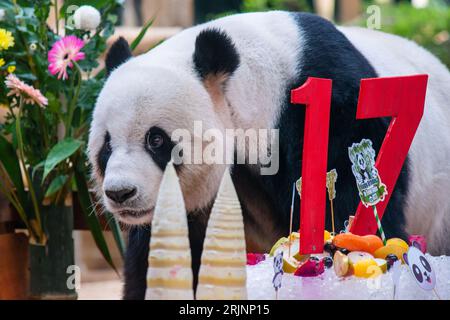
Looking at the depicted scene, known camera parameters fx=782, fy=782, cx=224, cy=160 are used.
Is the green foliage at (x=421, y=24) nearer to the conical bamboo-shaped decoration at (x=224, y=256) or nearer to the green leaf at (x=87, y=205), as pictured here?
the green leaf at (x=87, y=205)

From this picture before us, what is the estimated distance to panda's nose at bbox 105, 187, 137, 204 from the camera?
5.72 feet

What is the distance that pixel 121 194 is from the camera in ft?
5.76

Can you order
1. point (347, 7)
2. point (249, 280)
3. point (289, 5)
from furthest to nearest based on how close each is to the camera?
point (347, 7)
point (289, 5)
point (249, 280)

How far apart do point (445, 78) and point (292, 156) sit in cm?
74

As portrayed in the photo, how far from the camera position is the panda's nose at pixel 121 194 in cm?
174

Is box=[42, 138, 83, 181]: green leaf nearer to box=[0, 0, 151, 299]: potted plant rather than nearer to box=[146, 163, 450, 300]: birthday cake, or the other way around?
box=[0, 0, 151, 299]: potted plant

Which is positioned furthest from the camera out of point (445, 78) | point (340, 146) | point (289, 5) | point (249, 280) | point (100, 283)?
point (289, 5)

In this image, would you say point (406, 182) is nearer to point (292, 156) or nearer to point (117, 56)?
point (292, 156)

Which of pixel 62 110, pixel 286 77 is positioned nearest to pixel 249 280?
pixel 286 77

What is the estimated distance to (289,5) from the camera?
266 inches

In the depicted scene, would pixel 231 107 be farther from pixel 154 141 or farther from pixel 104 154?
pixel 104 154

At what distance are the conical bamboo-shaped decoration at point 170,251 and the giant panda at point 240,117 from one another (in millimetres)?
428

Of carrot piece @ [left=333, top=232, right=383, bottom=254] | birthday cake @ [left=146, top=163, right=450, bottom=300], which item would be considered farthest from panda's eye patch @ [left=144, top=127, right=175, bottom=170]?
carrot piece @ [left=333, top=232, right=383, bottom=254]

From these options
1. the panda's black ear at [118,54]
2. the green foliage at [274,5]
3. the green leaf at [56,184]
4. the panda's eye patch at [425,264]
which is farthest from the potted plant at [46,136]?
the green foliage at [274,5]
